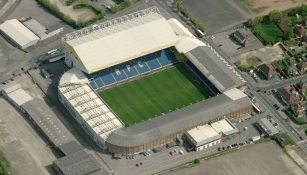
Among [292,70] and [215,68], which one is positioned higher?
[215,68]

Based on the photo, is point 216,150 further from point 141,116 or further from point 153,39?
point 153,39

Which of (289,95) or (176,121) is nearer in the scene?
(176,121)

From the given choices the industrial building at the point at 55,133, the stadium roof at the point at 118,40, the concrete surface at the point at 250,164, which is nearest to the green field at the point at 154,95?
the stadium roof at the point at 118,40

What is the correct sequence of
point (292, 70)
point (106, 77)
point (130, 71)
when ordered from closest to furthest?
point (106, 77) < point (130, 71) < point (292, 70)

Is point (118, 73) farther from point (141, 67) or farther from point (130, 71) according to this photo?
point (141, 67)

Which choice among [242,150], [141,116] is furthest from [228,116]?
[141,116]

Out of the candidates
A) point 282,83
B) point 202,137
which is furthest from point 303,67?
point 202,137

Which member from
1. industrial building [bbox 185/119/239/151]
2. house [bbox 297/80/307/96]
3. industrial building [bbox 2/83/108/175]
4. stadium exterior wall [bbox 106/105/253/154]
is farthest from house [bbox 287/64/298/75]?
industrial building [bbox 2/83/108/175]
